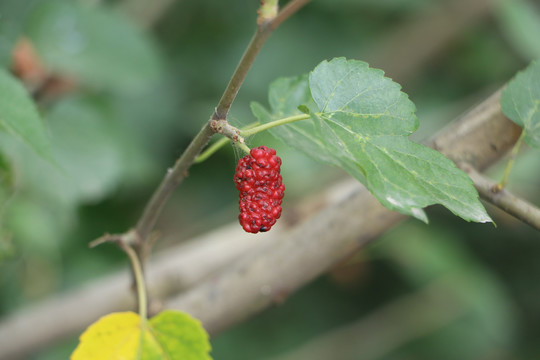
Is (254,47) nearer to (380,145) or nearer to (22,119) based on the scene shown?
(380,145)

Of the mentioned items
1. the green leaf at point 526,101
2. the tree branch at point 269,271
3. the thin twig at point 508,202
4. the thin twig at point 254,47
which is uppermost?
the thin twig at point 254,47

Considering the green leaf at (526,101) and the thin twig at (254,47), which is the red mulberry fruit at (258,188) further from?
the green leaf at (526,101)

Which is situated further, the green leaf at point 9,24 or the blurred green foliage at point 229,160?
the blurred green foliage at point 229,160

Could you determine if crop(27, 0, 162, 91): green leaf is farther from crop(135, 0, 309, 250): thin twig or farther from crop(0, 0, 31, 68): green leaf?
crop(135, 0, 309, 250): thin twig

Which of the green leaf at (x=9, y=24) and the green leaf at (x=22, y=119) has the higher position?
the green leaf at (x=9, y=24)

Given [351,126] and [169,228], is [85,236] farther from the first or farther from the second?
Result: [351,126]

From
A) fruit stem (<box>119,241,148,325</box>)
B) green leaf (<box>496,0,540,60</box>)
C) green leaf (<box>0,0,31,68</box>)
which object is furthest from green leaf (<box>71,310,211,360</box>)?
green leaf (<box>496,0,540,60</box>)

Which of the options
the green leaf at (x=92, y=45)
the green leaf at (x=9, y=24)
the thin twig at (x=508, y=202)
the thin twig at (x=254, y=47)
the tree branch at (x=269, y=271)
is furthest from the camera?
the green leaf at (x=92, y=45)

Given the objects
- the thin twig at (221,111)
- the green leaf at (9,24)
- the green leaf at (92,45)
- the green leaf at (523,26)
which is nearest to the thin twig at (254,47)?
Answer: the thin twig at (221,111)
